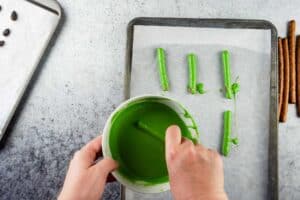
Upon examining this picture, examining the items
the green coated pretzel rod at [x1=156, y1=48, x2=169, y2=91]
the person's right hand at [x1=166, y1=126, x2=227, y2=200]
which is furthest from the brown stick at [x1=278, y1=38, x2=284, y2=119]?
the person's right hand at [x1=166, y1=126, x2=227, y2=200]

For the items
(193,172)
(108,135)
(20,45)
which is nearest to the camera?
(193,172)

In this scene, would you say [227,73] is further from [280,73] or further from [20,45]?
[20,45]

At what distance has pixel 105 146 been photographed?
2.32 ft

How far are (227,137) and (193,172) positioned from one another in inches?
14.0

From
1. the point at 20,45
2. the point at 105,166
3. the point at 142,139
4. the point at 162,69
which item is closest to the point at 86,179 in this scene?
the point at 105,166

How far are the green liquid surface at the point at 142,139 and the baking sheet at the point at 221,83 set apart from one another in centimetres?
17

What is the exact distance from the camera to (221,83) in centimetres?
93

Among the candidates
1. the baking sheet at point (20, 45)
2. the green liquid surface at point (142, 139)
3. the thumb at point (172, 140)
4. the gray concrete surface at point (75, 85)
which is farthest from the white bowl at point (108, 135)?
the baking sheet at point (20, 45)

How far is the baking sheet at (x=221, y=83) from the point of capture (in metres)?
0.91

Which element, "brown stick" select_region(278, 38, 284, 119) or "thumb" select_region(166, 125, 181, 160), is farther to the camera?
"brown stick" select_region(278, 38, 284, 119)

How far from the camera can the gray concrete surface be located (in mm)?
1015

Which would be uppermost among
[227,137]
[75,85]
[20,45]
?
[20,45]

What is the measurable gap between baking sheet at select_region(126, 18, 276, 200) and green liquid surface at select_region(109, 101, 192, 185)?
0.17m

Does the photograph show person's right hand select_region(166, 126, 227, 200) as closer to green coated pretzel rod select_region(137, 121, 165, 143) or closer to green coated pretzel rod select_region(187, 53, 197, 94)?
green coated pretzel rod select_region(137, 121, 165, 143)
